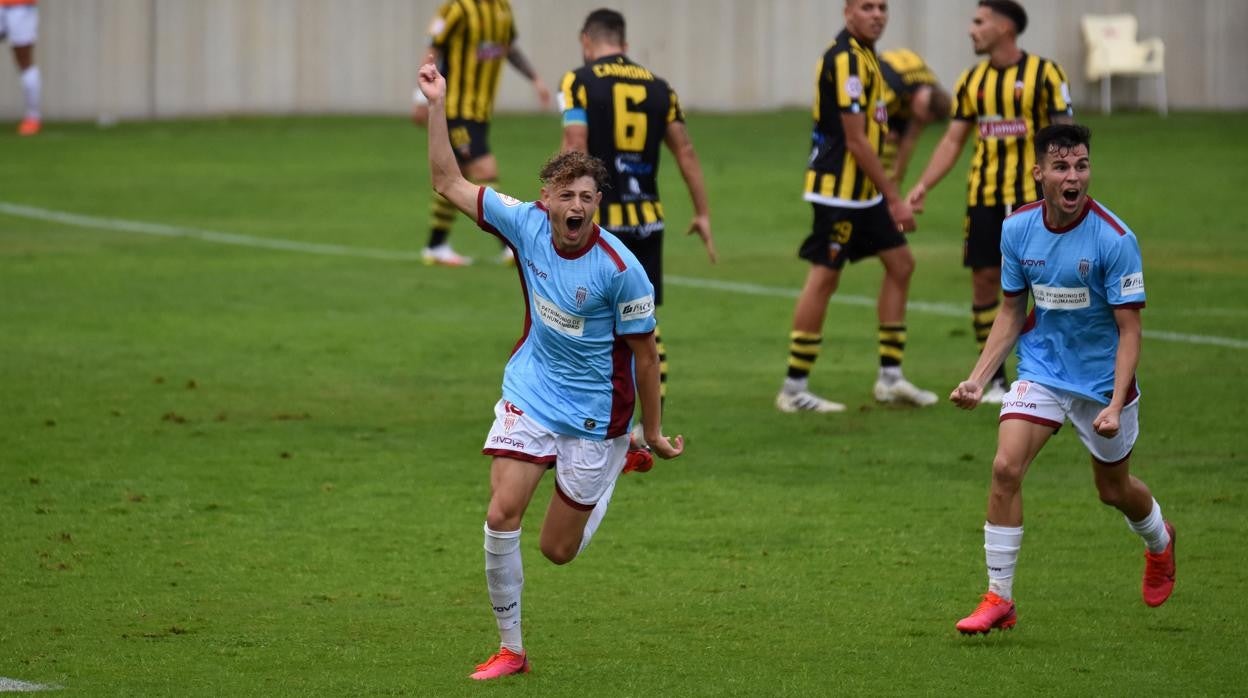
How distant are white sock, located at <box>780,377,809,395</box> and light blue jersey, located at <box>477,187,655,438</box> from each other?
4.70 m

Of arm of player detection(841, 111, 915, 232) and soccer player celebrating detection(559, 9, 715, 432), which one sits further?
arm of player detection(841, 111, 915, 232)

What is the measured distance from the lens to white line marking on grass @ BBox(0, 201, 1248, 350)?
1414 cm

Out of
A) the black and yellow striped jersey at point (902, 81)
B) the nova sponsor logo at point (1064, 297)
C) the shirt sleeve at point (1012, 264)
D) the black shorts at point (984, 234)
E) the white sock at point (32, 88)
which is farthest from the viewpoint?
the white sock at point (32, 88)

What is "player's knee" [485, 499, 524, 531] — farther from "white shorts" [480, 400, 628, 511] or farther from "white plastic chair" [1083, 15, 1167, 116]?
"white plastic chair" [1083, 15, 1167, 116]

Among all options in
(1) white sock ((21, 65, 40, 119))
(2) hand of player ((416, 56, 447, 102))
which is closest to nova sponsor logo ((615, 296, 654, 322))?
(2) hand of player ((416, 56, 447, 102))

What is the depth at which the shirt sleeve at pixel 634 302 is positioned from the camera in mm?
6859

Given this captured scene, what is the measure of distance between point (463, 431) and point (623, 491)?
5.46 ft

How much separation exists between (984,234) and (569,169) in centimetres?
540

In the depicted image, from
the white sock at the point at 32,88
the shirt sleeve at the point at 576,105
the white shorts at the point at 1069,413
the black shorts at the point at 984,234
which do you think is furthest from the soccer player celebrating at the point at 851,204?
the white sock at the point at 32,88

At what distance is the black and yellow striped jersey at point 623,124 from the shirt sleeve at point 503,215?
11.4 feet

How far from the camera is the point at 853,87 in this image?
37.0 feet

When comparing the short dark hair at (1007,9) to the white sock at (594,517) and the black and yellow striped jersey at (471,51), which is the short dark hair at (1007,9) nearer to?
the white sock at (594,517)

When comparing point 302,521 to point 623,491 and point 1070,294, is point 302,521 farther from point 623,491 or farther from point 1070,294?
point 1070,294

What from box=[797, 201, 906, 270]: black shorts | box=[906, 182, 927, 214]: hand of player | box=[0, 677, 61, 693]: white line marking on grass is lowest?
box=[0, 677, 61, 693]: white line marking on grass
